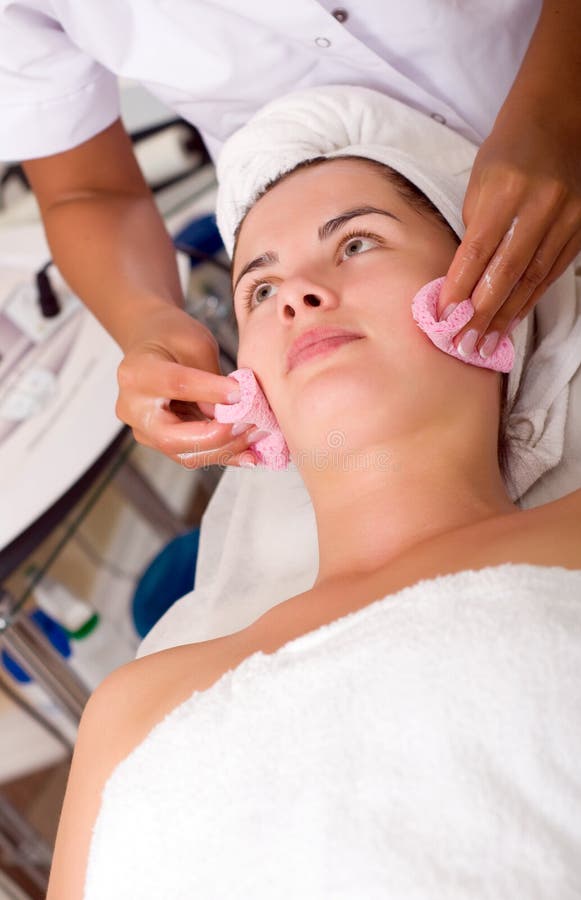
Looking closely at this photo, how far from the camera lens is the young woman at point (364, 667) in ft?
2.05

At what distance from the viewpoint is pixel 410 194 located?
0.99 metres

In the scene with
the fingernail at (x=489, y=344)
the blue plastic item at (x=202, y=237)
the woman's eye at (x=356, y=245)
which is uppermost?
the woman's eye at (x=356, y=245)

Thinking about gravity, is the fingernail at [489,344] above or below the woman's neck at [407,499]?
above

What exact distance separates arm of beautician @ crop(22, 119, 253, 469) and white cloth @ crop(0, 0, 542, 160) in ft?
0.28

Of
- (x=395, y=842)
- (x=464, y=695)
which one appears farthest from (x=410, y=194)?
(x=395, y=842)

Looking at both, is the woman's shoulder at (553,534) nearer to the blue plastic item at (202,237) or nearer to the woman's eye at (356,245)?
the woman's eye at (356,245)

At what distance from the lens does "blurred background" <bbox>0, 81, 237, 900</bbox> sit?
1.30 meters

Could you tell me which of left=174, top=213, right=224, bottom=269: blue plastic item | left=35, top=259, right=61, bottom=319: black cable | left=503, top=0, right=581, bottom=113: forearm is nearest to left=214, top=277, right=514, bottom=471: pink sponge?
left=503, top=0, right=581, bottom=113: forearm

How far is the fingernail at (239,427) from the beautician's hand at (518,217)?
0.27m

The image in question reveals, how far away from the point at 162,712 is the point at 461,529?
355 mm

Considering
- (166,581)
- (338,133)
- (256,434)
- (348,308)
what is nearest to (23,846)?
(166,581)

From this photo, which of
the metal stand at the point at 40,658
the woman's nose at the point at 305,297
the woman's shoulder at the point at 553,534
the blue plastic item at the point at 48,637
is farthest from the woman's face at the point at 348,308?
the blue plastic item at the point at 48,637

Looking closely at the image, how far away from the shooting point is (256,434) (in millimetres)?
1007

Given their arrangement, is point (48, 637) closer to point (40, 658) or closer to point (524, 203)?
point (40, 658)
